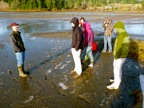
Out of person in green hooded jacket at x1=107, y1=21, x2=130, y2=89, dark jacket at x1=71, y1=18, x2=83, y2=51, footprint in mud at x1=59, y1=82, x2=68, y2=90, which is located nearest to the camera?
person in green hooded jacket at x1=107, y1=21, x2=130, y2=89

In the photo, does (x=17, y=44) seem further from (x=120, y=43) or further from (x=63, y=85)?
(x=120, y=43)

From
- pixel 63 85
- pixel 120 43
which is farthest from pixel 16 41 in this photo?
pixel 120 43

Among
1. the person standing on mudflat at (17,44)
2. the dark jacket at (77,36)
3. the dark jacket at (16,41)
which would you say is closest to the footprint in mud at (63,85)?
the dark jacket at (77,36)

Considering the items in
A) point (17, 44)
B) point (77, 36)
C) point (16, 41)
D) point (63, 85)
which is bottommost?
point (63, 85)

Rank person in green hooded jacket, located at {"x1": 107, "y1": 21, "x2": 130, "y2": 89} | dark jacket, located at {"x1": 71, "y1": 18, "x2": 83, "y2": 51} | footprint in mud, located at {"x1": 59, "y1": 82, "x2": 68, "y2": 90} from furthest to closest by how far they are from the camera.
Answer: dark jacket, located at {"x1": 71, "y1": 18, "x2": 83, "y2": 51}
footprint in mud, located at {"x1": 59, "y1": 82, "x2": 68, "y2": 90}
person in green hooded jacket, located at {"x1": 107, "y1": 21, "x2": 130, "y2": 89}

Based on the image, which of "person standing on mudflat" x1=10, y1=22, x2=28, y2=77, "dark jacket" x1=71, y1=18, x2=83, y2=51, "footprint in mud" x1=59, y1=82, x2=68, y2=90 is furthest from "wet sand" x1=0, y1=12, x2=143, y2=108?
A: "dark jacket" x1=71, y1=18, x2=83, y2=51

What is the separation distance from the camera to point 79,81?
7832mm

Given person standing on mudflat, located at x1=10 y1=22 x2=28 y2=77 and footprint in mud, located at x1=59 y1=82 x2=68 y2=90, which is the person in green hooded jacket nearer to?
footprint in mud, located at x1=59 y1=82 x2=68 y2=90

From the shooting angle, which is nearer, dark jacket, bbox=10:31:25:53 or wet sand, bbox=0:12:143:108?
wet sand, bbox=0:12:143:108

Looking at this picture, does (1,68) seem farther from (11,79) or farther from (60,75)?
(60,75)

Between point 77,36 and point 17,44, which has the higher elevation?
point 77,36

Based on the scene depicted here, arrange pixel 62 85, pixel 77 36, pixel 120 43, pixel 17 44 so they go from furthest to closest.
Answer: pixel 17 44, pixel 77 36, pixel 62 85, pixel 120 43

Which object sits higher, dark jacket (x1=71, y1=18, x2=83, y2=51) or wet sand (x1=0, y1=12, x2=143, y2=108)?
dark jacket (x1=71, y1=18, x2=83, y2=51)

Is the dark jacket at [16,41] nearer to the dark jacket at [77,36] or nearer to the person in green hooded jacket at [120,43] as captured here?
the dark jacket at [77,36]
